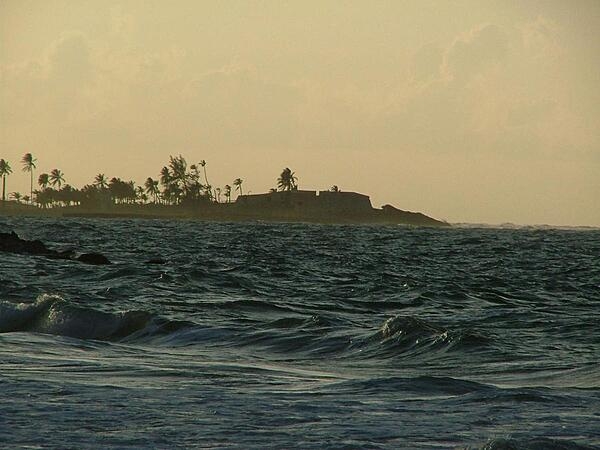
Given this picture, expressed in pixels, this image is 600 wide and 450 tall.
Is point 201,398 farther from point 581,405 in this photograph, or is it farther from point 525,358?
point 525,358

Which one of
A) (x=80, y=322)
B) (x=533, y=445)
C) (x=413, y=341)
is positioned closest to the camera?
(x=533, y=445)

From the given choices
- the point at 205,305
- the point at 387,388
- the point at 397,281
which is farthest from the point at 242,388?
the point at 397,281

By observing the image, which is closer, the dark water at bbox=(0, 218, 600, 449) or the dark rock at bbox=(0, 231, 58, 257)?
the dark water at bbox=(0, 218, 600, 449)

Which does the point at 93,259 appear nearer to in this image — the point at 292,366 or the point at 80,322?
the point at 80,322

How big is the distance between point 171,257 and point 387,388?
32.7 metres

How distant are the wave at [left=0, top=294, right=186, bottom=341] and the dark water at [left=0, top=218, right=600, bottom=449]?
43mm

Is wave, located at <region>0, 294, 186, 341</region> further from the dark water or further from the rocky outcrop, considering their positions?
the rocky outcrop

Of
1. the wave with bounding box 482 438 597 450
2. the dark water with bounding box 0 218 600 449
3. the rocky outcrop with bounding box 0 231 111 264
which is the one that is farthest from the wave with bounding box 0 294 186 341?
the rocky outcrop with bounding box 0 231 111 264

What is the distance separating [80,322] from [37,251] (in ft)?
78.5

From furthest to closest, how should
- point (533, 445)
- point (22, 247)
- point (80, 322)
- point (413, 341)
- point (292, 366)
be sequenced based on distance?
point (22, 247) < point (80, 322) < point (413, 341) < point (292, 366) < point (533, 445)

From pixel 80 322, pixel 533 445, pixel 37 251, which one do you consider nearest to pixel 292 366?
pixel 80 322

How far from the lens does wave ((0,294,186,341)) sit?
52.1 feet

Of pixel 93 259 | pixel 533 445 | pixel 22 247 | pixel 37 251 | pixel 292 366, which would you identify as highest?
pixel 22 247

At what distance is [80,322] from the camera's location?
1644cm
